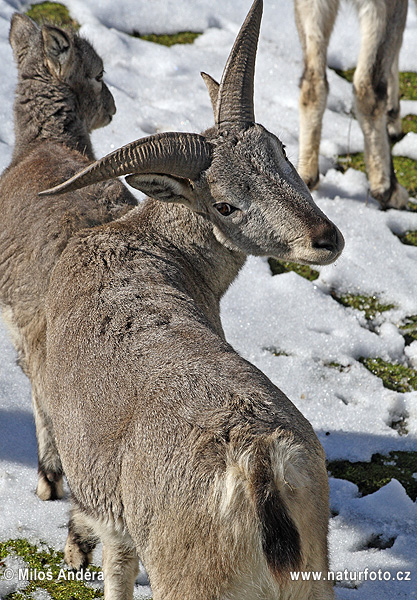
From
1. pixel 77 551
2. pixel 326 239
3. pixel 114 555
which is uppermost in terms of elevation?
pixel 326 239

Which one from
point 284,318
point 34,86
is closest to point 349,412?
point 284,318

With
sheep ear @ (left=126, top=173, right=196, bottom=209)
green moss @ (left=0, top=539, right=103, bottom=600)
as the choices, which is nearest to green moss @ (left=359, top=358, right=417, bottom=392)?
sheep ear @ (left=126, top=173, right=196, bottom=209)

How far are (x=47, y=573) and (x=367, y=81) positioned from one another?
5823mm

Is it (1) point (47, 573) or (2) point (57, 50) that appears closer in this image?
(1) point (47, 573)

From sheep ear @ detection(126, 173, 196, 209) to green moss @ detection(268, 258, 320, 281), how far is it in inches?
114

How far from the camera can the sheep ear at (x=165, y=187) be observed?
4.26 meters

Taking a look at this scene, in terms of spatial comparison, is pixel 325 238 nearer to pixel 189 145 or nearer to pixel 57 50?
pixel 189 145

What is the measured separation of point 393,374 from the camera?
242 inches

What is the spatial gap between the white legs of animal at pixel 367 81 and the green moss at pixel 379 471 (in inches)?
140

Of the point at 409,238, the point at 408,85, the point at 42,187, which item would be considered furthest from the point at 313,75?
the point at 42,187

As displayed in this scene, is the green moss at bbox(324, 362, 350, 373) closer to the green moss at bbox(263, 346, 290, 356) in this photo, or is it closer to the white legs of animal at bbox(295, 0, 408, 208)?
the green moss at bbox(263, 346, 290, 356)

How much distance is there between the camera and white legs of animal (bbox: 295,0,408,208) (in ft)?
25.4

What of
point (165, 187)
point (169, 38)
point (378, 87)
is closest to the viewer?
point (165, 187)

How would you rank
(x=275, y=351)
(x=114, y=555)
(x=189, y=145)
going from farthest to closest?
1. (x=275, y=351)
2. (x=189, y=145)
3. (x=114, y=555)
